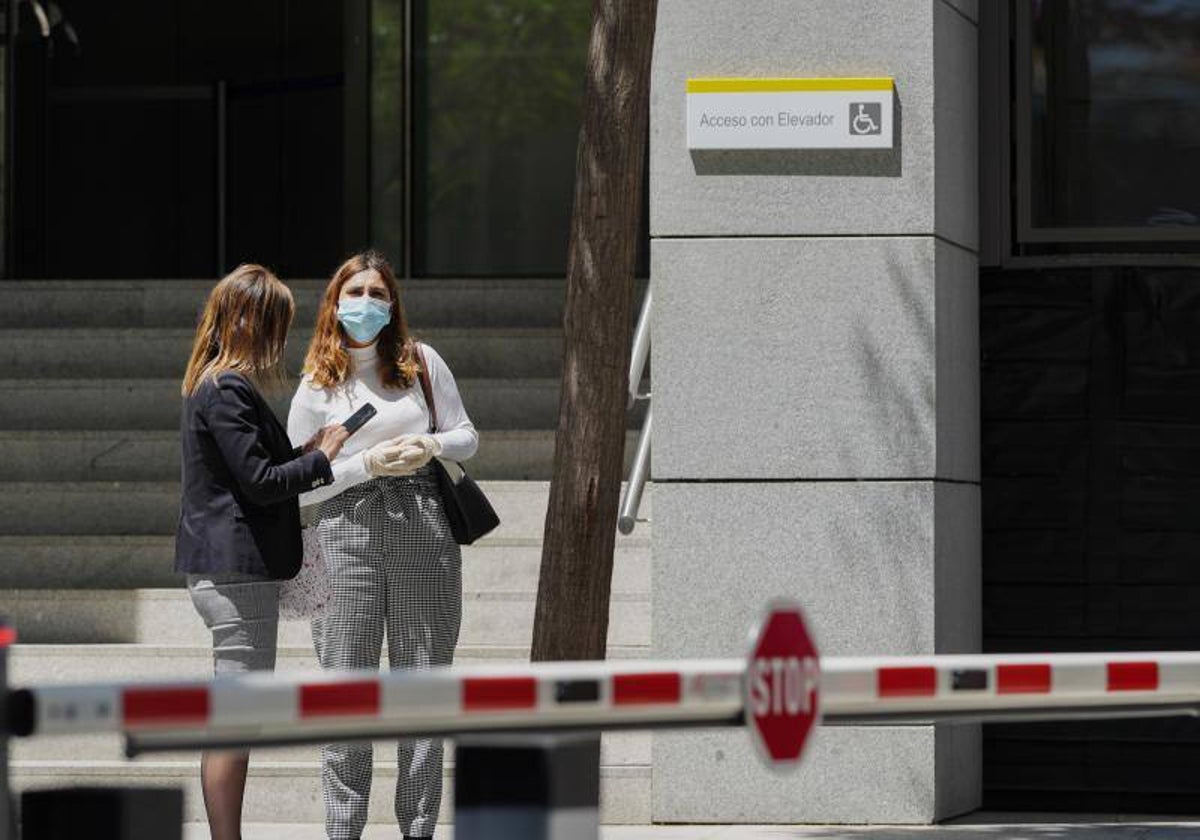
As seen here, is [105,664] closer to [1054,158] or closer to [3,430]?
[3,430]

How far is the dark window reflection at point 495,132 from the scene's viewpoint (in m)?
17.7

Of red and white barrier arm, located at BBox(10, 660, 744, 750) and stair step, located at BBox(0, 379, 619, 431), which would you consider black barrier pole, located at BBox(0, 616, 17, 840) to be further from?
stair step, located at BBox(0, 379, 619, 431)

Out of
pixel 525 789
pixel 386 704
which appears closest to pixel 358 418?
pixel 386 704

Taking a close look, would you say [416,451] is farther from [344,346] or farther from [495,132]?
[495,132]

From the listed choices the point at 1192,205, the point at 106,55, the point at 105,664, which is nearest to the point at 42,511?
the point at 105,664

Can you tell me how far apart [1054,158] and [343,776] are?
4.20 m

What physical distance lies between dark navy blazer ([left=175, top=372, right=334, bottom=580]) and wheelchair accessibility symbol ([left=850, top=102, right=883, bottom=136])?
2773mm

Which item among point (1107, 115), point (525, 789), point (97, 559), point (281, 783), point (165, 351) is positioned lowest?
point (281, 783)

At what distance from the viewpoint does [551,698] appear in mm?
5406

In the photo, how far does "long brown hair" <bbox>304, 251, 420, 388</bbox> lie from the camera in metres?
8.84

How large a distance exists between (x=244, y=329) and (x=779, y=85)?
104 inches

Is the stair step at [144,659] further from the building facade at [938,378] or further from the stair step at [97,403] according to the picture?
the stair step at [97,403]

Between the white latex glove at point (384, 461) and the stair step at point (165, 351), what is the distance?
180 inches

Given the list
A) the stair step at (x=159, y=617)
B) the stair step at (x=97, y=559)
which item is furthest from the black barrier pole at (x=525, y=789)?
the stair step at (x=97, y=559)
